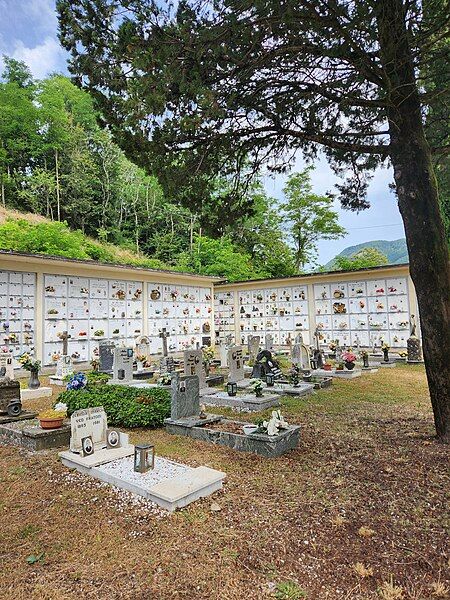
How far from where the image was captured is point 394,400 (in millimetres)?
7922

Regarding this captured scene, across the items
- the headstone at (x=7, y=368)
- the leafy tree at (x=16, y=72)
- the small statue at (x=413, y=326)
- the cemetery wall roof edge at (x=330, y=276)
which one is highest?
the leafy tree at (x=16, y=72)

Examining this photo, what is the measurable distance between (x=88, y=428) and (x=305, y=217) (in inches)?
1002

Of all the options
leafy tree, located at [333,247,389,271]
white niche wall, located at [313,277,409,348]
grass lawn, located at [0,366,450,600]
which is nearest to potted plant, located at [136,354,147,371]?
grass lawn, located at [0,366,450,600]

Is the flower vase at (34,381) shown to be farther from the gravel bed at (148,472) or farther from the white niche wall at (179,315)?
the white niche wall at (179,315)

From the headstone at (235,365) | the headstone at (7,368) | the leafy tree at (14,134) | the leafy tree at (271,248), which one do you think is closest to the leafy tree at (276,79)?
the headstone at (235,365)

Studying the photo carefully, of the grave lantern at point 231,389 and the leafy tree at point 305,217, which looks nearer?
the grave lantern at point 231,389

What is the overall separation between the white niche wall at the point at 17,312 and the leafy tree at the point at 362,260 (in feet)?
65.5

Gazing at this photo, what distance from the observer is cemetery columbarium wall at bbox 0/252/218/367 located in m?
12.5

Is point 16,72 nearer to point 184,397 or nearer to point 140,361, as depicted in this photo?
point 140,361

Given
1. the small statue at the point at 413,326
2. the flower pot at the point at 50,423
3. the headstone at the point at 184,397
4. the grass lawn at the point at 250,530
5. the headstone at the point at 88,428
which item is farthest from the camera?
the small statue at the point at 413,326

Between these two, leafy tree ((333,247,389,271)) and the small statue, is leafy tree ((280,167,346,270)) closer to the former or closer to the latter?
leafy tree ((333,247,389,271))

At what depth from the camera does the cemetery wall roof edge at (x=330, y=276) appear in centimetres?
1566

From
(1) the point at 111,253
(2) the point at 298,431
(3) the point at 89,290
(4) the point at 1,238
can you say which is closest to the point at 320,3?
(2) the point at 298,431

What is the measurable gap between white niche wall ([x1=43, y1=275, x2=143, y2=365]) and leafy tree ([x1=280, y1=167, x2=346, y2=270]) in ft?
50.6
